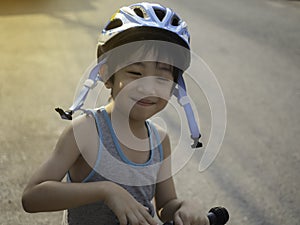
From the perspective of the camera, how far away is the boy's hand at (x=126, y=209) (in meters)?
1.46

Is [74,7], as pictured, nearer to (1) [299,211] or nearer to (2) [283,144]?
(2) [283,144]

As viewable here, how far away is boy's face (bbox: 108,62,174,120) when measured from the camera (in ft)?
5.50

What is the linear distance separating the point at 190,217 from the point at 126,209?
0.79ft

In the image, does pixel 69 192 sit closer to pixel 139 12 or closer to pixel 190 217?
pixel 190 217

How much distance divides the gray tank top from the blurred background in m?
1.11

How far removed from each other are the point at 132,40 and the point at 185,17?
19.0 feet

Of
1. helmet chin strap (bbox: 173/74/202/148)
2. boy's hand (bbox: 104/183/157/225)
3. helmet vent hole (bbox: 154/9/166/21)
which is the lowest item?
boy's hand (bbox: 104/183/157/225)

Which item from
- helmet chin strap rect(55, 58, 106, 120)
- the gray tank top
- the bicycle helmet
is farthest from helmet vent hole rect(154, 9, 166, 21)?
the gray tank top

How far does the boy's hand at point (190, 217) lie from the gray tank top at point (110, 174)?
18 cm

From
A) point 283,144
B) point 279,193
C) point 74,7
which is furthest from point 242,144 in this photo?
point 74,7

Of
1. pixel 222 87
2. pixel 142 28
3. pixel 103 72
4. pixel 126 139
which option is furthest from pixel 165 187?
pixel 222 87

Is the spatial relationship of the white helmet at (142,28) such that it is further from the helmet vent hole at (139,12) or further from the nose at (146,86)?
the nose at (146,86)

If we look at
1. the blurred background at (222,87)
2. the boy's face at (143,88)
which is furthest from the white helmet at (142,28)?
the blurred background at (222,87)

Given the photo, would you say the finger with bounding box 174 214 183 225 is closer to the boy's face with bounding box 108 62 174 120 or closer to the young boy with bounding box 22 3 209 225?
the young boy with bounding box 22 3 209 225
